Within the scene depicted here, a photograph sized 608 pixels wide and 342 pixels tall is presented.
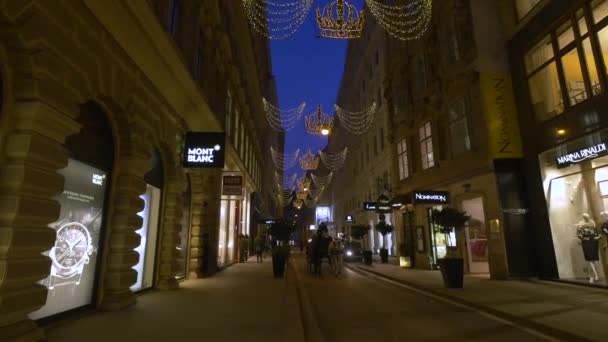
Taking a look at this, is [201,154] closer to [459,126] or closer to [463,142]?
[463,142]

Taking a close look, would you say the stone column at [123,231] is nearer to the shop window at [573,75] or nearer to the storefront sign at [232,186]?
the storefront sign at [232,186]

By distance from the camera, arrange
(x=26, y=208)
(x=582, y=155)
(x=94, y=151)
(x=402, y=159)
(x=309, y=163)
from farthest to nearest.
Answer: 1. (x=309, y=163)
2. (x=402, y=159)
3. (x=582, y=155)
4. (x=94, y=151)
5. (x=26, y=208)

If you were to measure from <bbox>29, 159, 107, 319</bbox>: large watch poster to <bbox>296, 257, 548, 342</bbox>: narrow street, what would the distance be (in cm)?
467

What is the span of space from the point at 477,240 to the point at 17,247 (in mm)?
17386

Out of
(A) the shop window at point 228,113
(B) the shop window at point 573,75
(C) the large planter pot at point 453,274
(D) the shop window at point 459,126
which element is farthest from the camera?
(A) the shop window at point 228,113

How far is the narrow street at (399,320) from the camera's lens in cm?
570

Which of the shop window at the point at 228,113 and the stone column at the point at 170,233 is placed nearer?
the stone column at the point at 170,233

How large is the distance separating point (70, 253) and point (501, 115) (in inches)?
601

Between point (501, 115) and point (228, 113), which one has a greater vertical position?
point (228, 113)

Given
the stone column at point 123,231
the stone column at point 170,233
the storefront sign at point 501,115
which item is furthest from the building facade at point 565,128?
the stone column at point 123,231

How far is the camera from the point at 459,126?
16453 mm

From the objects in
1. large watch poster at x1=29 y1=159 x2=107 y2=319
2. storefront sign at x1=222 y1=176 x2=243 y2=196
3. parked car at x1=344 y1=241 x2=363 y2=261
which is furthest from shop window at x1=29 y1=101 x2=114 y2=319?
parked car at x1=344 y1=241 x2=363 y2=261

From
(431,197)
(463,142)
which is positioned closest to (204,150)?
(431,197)

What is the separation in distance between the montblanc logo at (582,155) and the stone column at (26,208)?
13519 mm
